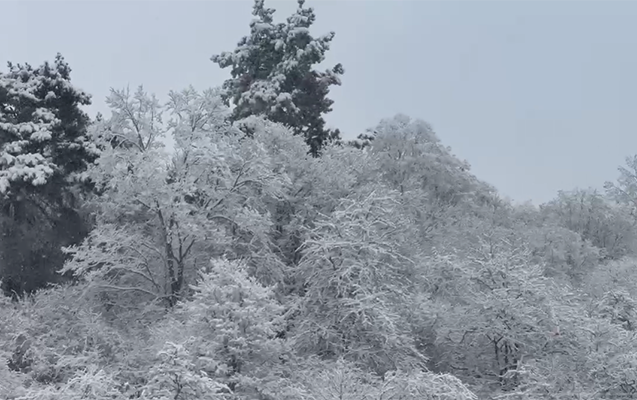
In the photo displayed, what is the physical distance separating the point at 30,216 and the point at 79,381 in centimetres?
1103

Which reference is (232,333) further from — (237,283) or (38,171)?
(38,171)

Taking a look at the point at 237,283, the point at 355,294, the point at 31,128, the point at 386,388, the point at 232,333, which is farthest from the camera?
the point at 31,128

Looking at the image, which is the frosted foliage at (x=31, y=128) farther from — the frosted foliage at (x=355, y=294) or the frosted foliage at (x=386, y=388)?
the frosted foliage at (x=386, y=388)

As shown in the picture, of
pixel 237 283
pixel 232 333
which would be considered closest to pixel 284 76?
pixel 237 283

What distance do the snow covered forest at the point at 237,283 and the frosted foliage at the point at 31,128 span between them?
0.08 m

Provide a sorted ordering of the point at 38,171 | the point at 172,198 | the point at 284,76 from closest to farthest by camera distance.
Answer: the point at 172,198
the point at 38,171
the point at 284,76

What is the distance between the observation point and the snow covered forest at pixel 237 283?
752 inches

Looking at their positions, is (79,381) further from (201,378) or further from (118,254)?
(118,254)

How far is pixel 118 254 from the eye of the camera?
80.4 feet

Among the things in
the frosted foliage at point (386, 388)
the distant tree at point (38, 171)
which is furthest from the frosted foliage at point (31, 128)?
the frosted foliage at point (386, 388)

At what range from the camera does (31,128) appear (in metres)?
26.3

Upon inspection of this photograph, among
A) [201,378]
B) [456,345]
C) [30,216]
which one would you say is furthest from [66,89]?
[456,345]

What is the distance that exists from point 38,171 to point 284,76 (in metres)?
16.1

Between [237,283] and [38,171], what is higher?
[38,171]
